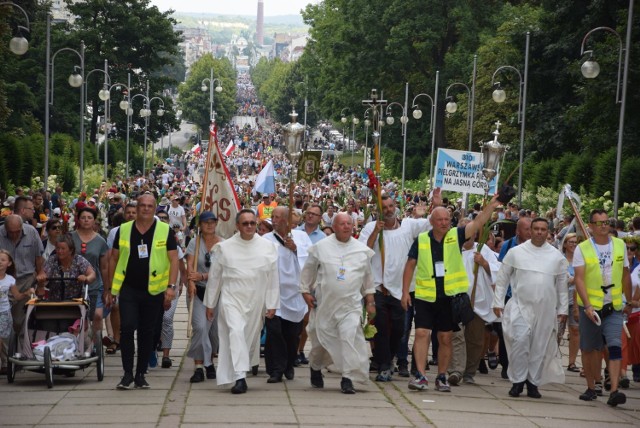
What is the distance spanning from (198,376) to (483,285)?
3.32m

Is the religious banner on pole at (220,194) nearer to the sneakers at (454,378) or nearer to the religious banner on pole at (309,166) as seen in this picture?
the sneakers at (454,378)

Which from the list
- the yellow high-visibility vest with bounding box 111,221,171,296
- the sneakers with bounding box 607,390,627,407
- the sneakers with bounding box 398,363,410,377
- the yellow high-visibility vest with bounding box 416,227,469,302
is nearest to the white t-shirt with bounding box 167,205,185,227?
the sneakers with bounding box 398,363,410,377

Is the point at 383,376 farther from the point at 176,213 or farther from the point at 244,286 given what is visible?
the point at 176,213

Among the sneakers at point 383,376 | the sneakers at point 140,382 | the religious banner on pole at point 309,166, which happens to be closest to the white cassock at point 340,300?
the sneakers at point 383,376

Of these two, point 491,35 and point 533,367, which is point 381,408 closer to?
point 533,367

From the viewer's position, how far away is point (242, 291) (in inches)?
491

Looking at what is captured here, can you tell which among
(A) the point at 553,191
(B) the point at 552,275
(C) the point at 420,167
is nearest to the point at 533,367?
(B) the point at 552,275

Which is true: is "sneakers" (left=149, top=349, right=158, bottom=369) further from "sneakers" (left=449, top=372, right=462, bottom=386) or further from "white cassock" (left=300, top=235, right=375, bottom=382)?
"sneakers" (left=449, top=372, right=462, bottom=386)

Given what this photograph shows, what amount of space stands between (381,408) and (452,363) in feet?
7.31

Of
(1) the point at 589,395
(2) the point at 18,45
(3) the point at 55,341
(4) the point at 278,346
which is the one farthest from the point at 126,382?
(2) the point at 18,45

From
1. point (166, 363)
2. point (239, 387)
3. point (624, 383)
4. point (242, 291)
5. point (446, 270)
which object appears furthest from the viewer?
point (166, 363)

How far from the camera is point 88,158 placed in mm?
65000

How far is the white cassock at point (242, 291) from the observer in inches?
484

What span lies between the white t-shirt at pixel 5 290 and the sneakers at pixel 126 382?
1.55m
